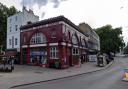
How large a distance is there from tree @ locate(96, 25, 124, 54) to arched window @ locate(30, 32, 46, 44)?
164 feet

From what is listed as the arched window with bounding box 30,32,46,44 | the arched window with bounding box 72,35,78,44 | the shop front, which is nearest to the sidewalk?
the shop front

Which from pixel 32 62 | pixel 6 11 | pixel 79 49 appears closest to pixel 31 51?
pixel 32 62

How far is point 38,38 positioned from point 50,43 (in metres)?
4.02

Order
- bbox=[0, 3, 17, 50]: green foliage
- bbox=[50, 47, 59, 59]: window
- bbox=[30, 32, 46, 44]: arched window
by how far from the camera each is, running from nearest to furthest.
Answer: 1. bbox=[50, 47, 59, 59]: window
2. bbox=[30, 32, 46, 44]: arched window
3. bbox=[0, 3, 17, 50]: green foliage

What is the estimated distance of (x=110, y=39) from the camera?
81062mm

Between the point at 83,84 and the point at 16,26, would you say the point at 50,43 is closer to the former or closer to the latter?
the point at 16,26

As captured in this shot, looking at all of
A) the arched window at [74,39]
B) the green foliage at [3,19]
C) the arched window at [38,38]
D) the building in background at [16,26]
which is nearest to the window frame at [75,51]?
the arched window at [74,39]

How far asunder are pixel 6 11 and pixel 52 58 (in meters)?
31.2

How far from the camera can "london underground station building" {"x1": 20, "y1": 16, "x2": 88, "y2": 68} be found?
107 ft

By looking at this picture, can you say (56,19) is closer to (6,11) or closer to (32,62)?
(32,62)

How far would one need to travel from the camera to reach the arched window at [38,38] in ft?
117

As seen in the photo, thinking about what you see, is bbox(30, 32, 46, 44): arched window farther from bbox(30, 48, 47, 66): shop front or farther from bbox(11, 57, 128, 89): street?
bbox(11, 57, 128, 89): street

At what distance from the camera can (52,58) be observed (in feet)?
109

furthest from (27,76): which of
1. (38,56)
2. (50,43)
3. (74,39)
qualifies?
(74,39)
